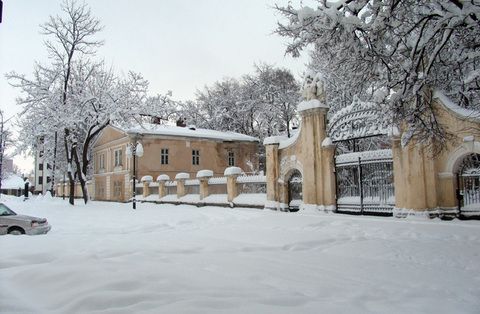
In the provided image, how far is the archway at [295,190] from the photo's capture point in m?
17.5

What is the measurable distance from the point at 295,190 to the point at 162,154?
19.2 meters

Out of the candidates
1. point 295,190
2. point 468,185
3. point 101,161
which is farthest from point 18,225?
point 101,161

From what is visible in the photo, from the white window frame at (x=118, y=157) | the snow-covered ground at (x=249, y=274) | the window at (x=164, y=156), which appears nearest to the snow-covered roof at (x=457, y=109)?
the snow-covered ground at (x=249, y=274)

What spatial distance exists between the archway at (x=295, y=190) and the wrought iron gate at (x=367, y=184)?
2.20m

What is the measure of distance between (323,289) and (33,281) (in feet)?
12.0

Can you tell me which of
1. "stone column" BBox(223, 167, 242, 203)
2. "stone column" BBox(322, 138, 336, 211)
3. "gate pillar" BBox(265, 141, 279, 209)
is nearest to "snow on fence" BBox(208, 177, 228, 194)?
"stone column" BBox(223, 167, 242, 203)

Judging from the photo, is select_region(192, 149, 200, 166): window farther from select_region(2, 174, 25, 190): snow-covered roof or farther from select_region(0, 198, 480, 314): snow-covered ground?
select_region(2, 174, 25, 190): snow-covered roof

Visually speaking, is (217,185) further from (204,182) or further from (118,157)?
(118,157)

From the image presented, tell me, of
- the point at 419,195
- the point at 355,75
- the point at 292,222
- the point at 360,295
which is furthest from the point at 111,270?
the point at 419,195

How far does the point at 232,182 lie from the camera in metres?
20.8

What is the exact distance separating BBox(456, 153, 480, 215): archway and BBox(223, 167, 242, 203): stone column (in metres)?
11.3

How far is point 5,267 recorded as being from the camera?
5410mm

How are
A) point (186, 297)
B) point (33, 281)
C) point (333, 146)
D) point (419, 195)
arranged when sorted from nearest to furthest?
point (186, 297), point (33, 281), point (419, 195), point (333, 146)

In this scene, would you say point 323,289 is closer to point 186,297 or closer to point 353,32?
point 186,297
